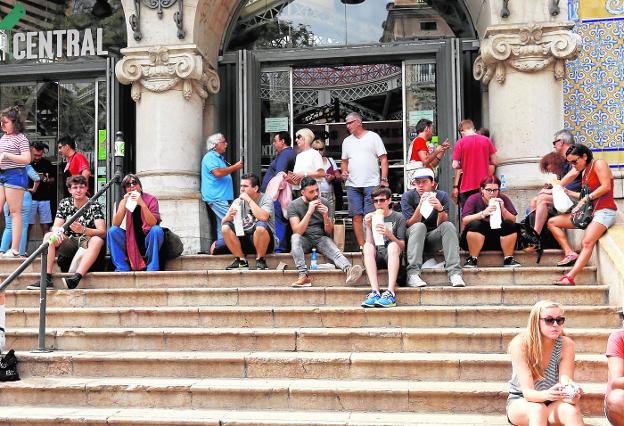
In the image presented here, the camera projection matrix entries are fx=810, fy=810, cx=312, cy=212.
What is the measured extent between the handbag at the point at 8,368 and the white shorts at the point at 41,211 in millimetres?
5028

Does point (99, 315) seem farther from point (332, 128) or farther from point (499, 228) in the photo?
point (332, 128)

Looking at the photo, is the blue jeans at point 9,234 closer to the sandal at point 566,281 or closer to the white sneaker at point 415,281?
the white sneaker at point 415,281

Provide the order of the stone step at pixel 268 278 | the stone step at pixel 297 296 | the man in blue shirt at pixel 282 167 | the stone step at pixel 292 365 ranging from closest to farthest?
the stone step at pixel 292 365
the stone step at pixel 297 296
the stone step at pixel 268 278
the man in blue shirt at pixel 282 167

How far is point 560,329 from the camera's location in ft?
19.0

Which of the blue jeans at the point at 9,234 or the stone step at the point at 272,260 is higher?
the blue jeans at the point at 9,234

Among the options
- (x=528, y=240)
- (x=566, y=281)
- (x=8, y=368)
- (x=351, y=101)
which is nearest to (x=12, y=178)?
(x=8, y=368)

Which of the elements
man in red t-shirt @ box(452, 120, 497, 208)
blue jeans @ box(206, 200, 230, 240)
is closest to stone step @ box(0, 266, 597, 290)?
man in red t-shirt @ box(452, 120, 497, 208)

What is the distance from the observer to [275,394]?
263 inches

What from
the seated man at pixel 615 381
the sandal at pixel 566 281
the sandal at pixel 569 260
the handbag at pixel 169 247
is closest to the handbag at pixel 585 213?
the sandal at pixel 569 260

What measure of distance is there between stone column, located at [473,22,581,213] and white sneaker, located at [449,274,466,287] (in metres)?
2.73

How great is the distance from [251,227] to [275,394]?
3.31 metres

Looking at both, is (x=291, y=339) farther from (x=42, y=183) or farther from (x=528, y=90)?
(x=42, y=183)

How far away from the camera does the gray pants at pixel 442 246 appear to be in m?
8.48

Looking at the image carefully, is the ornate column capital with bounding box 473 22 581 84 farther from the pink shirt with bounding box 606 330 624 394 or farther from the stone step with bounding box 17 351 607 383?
the pink shirt with bounding box 606 330 624 394
